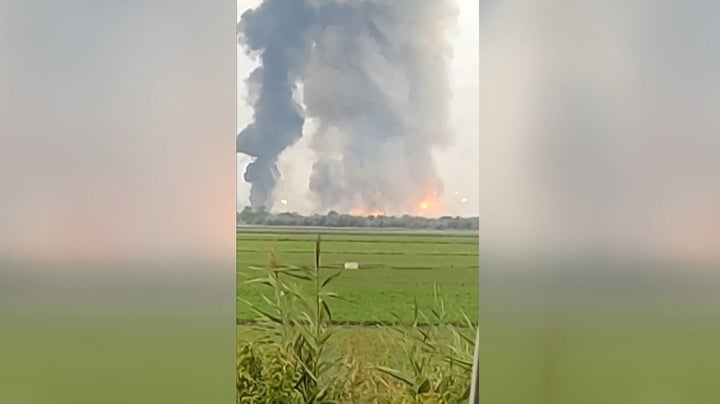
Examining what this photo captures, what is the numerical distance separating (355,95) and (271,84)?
170 millimetres

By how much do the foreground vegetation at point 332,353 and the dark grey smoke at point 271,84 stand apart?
0.57 feet

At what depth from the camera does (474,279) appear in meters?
1.43

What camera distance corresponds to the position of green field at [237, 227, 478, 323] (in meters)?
1.42

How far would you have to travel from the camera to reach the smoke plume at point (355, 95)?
1.42m

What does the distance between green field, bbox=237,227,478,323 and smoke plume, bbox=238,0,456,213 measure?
0.06 metres
